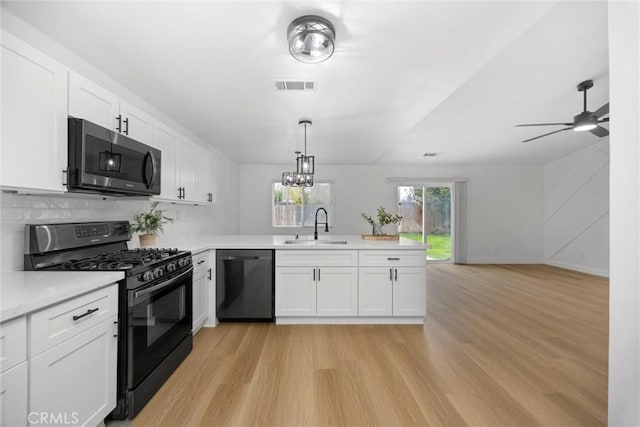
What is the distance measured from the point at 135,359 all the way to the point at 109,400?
8.4 inches

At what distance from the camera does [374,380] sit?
6.97ft

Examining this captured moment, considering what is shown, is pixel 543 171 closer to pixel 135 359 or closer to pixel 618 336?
pixel 618 336

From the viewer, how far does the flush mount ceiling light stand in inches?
65.2

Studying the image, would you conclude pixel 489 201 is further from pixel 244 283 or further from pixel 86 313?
pixel 86 313

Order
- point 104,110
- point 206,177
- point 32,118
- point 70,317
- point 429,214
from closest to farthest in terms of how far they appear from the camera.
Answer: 1. point 70,317
2. point 32,118
3. point 104,110
4. point 206,177
5. point 429,214

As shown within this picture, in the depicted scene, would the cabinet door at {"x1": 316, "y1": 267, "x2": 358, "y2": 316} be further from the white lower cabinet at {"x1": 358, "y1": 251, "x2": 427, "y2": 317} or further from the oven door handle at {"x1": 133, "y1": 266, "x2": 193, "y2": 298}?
the oven door handle at {"x1": 133, "y1": 266, "x2": 193, "y2": 298}

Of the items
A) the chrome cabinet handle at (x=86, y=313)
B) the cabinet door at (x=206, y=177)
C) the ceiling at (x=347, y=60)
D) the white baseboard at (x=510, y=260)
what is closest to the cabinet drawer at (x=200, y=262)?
the cabinet door at (x=206, y=177)

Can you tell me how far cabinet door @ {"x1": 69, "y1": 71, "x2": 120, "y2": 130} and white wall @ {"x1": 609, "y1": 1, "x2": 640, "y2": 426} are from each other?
270cm

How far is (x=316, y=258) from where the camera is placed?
3145 mm

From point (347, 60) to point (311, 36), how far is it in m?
0.53

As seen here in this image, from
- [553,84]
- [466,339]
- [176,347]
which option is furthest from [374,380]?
[553,84]

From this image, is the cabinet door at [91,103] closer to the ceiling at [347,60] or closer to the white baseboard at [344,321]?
the ceiling at [347,60]

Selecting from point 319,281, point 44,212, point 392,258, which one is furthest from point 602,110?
point 44,212

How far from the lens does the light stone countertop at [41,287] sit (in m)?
1.10
